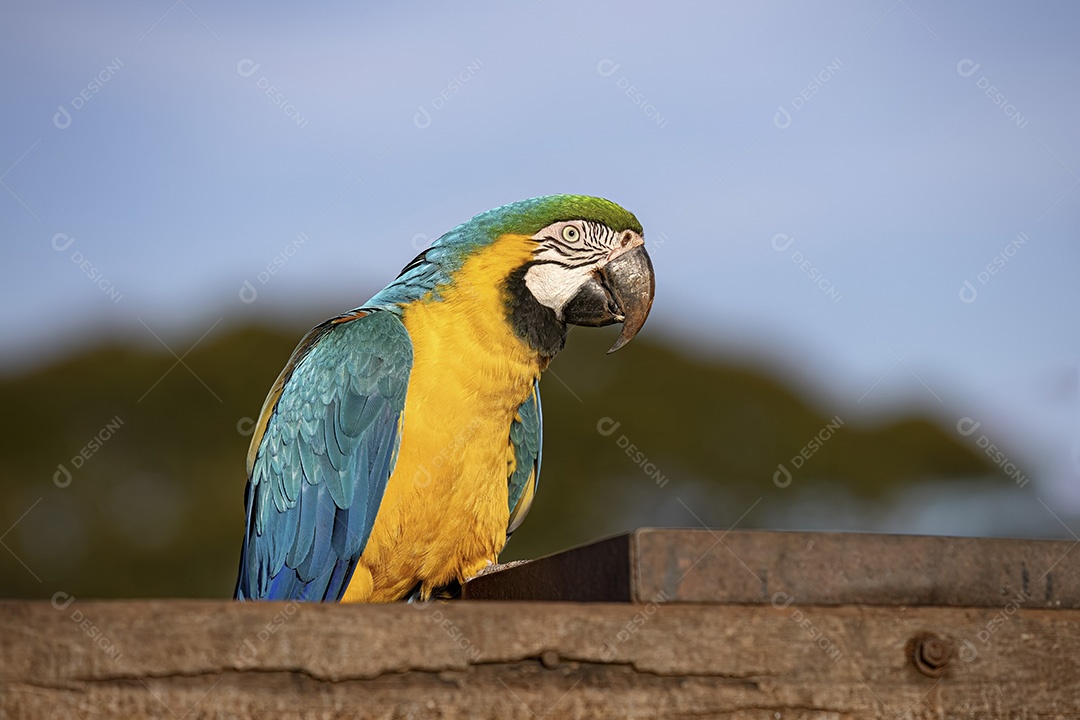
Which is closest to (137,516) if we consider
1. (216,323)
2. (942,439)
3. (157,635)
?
(216,323)

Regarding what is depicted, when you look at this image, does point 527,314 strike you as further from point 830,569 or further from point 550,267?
point 830,569

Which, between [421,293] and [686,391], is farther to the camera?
[686,391]

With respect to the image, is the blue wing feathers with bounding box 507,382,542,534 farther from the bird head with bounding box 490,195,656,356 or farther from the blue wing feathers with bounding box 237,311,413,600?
the blue wing feathers with bounding box 237,311,413,600

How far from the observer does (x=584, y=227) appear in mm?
4109

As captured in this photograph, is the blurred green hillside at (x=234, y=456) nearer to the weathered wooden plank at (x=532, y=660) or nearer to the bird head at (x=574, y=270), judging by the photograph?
the bird head at (x=574, y=270)

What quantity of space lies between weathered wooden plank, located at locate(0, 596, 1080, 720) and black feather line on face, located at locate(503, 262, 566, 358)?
6.88ft

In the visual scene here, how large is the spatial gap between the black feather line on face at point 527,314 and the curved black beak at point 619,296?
119 mm

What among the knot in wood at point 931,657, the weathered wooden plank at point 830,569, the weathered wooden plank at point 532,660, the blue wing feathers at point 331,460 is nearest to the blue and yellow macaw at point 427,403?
the blue wing feathers at point 331,460

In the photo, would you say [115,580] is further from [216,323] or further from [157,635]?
[157,635]

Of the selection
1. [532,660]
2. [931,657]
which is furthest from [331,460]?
[931,657]

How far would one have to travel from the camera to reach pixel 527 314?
13.1 feet

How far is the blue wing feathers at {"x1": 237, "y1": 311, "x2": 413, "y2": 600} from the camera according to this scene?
382 centimetres

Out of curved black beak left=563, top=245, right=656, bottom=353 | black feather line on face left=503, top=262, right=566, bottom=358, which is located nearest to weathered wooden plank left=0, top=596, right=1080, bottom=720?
black feather line on face left=503, top=262, right=566, bottom=358

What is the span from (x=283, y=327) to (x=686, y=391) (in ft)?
34.0
